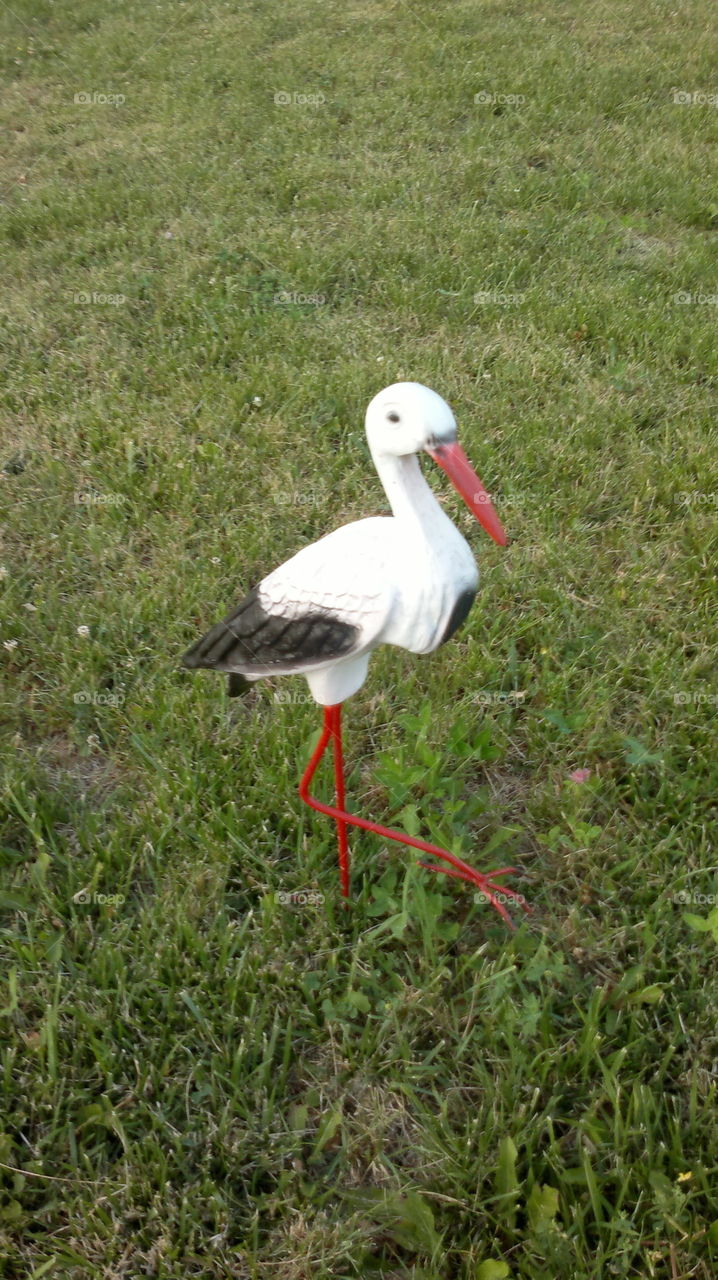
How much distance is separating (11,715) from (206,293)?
266cm

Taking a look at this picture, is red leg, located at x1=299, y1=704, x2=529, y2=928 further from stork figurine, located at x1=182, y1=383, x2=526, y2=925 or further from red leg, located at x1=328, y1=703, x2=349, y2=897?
stork figurine, located at x1=182, y1=383, x2=526, y2=925

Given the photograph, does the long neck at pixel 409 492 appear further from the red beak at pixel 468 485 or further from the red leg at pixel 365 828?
the red leg at pixel 365 828

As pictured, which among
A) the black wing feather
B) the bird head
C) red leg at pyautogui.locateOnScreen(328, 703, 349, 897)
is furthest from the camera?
red leg at pyautogui.locateOnScreen(328, 703, 349, 897)

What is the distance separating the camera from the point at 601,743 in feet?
8.07

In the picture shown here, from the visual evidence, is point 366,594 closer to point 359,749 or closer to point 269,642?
point 269,642

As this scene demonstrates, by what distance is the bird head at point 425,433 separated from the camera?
1.46m

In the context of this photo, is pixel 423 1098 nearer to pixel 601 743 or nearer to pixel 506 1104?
pixel 506 1104

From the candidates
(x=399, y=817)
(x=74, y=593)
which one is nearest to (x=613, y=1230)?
(x=399, y=817)

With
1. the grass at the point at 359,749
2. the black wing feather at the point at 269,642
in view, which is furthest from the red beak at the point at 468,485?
the grass at the point at 359,749

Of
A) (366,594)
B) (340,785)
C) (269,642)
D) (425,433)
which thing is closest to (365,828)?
(340,785)

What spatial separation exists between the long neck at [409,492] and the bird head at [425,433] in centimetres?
2

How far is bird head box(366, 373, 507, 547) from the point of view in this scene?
57.6 inches

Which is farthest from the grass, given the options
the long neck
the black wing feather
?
the long neck

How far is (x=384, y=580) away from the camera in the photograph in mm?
1554
